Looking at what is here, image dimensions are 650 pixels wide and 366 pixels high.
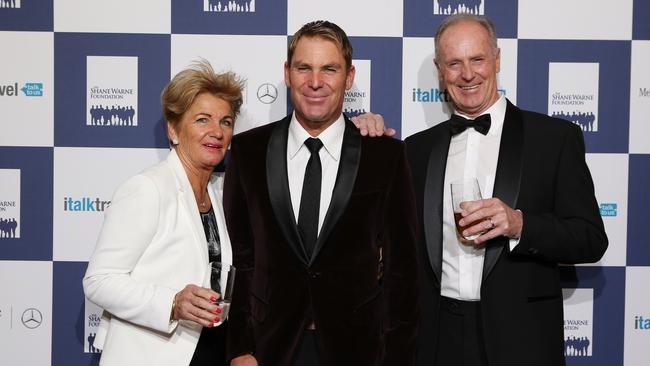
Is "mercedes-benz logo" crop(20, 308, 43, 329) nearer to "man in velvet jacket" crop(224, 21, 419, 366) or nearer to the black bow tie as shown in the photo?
"man in velvet jacket" crop(224, 21, 419, 366)

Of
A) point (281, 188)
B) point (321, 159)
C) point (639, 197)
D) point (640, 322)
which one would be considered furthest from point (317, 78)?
point (640, 322)

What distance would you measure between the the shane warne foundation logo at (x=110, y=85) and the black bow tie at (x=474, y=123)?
1.53 m

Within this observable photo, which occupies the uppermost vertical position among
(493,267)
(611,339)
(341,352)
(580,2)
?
(580,2)

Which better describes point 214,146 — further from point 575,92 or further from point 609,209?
point 609,209

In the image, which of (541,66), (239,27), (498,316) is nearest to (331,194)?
(498,316)

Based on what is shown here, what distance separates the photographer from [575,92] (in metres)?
2.82

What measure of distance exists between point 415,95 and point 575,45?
792mm

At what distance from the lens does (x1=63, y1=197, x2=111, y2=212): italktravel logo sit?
2852 mm

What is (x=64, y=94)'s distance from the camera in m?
A: 2.84

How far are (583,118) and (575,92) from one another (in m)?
0.13

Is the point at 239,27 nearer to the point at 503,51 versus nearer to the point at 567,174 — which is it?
the point at 503,51

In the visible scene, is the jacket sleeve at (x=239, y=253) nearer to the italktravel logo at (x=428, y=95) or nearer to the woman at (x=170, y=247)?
the woman at (x=170, y=247)

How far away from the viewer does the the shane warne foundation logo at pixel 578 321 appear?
2.85 m

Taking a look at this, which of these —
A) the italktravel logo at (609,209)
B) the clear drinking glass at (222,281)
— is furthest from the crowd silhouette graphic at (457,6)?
the clear drinking glass at (222,281)
